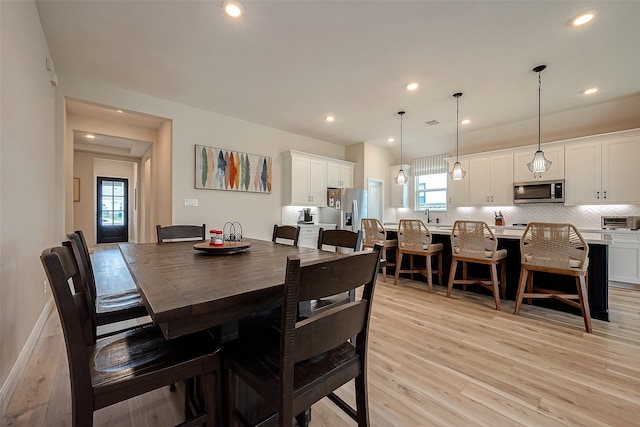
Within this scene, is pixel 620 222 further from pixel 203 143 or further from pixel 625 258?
pixel 203 143

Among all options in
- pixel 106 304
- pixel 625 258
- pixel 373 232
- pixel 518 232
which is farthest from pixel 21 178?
pixel 625 258

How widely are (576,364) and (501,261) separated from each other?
56.1 inches

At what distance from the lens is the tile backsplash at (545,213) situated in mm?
4325

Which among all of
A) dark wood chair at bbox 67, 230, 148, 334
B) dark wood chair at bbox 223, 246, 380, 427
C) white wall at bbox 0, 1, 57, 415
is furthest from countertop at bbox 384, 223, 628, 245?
white wall at bbox 0, 1, 57, 415

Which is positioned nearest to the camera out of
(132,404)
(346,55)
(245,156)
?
(132,404)

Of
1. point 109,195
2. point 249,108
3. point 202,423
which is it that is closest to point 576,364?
point 202,423

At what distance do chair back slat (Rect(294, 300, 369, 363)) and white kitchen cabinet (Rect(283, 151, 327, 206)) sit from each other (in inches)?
165

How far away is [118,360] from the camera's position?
100 cm

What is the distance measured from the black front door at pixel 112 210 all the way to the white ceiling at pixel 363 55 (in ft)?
21.0

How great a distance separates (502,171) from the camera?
5.10m

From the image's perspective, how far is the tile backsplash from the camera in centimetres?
433

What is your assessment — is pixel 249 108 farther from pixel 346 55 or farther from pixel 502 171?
pixel 502 171

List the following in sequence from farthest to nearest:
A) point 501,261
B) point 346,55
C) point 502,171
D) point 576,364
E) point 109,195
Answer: point 109,195
point 502,171
point 501,261
point 346,55
point 576,364

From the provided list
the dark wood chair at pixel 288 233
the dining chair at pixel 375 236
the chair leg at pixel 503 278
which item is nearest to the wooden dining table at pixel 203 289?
the dark wood chair at pixel 288 233
